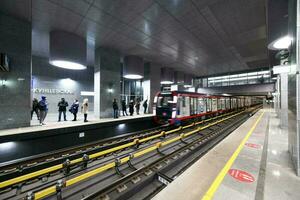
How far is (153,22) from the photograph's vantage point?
6289 mm

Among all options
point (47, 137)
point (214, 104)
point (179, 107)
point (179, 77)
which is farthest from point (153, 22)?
point (179, 77)

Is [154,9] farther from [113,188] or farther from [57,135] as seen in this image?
[57,135]

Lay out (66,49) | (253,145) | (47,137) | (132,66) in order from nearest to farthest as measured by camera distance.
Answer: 1. (253,145)
2. (47,137)
3. (66,49)
4. (132,66)

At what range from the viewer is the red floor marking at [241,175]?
244 cm

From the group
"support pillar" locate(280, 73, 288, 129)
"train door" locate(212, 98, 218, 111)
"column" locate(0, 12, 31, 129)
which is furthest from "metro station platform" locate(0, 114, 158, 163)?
"support pillar" locate(280, 73, 288, 129)

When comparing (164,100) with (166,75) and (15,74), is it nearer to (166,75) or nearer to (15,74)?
(15,74)

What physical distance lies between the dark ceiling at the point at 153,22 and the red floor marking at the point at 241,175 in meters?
5.79

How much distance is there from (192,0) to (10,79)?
873cm

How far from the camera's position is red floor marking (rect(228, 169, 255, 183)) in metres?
2.44

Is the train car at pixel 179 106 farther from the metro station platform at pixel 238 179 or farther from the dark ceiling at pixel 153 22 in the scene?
the metro station platform at pixel 238 179

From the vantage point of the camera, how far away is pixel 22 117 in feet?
20.4

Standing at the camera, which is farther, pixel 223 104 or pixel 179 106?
pixel 223 104

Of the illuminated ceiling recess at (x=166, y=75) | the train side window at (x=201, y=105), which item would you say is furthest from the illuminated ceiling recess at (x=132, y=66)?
the train side window at (x=201, y=105)

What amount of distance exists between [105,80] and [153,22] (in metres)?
5.63
